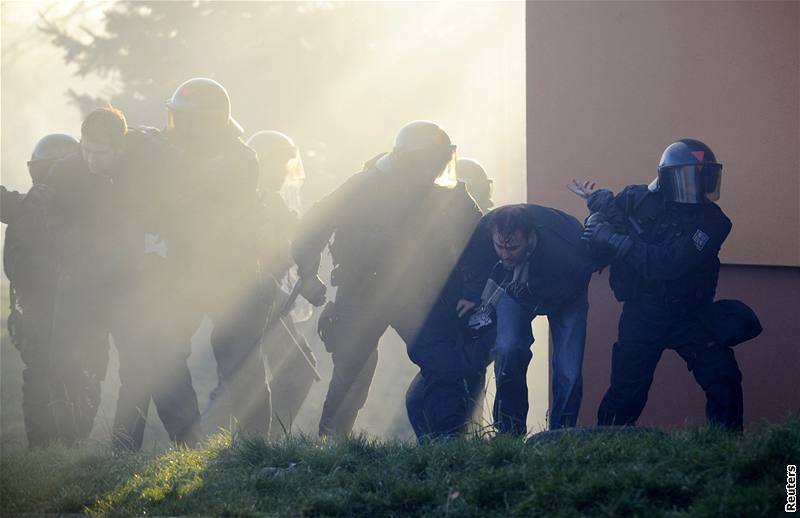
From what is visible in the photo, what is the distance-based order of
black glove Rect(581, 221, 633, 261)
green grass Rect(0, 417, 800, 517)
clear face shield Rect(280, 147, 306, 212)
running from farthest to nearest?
clear face shield Rect(280, 147, 306, 212), black glove Rect(581, 221, 633, 261), green grass Rect(0, 417, 800, 517)

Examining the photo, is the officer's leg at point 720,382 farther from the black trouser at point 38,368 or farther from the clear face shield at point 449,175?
the black trouser at point 38,368

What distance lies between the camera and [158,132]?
739 cm

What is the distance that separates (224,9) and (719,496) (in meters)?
20.0

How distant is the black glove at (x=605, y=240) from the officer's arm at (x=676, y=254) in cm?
6

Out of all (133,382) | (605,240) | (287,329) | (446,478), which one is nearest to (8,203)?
(133,382)

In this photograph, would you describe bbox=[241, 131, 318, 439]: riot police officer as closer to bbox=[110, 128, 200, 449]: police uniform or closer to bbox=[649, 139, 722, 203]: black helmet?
bbox=[110, 128, 200, 449]: police uniform

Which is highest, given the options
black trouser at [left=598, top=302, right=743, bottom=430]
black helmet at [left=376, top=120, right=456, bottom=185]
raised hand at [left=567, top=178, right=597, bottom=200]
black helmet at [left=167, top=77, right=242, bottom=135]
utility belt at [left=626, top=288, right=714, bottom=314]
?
black helmet at [left=167, top=77, right=242, bottom=135]

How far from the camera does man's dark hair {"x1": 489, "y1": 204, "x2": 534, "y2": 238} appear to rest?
6.53m

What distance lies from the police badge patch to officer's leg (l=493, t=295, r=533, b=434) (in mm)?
1084

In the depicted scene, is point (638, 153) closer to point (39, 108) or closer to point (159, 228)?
point (159, 228)

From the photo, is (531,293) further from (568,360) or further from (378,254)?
(378,254)

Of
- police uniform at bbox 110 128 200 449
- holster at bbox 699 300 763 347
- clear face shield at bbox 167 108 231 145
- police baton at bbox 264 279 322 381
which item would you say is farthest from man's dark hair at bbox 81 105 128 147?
holster at bbox 699 300 763 347

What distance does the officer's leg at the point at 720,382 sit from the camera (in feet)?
21.4

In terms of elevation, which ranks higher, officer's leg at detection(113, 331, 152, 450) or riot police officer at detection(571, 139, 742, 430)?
riot police officer at detection(571, 139, 742, 430)
